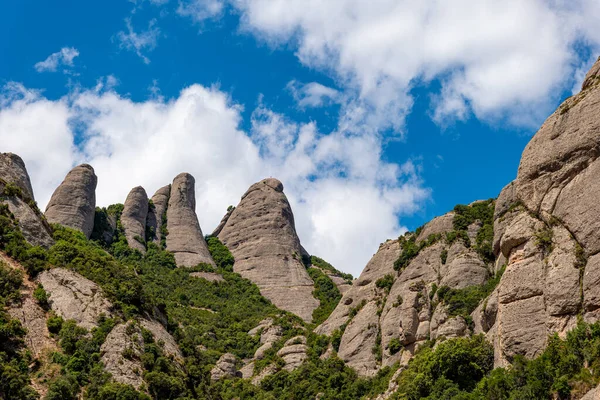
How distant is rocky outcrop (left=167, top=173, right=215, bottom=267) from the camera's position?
116 metres

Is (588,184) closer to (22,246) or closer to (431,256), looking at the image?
(431,256)

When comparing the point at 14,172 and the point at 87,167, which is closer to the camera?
the point at 14,172

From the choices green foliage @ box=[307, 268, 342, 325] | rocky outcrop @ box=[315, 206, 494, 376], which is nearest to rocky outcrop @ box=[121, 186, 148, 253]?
green foliage @ box=[307, 268, 342, 325]

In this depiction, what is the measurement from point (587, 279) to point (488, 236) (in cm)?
2529

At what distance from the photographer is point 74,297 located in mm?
55688

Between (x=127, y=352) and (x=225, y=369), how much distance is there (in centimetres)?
2631

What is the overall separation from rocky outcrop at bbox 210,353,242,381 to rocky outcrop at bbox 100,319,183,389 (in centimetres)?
1816

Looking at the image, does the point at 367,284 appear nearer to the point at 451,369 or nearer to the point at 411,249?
the point at 411,249

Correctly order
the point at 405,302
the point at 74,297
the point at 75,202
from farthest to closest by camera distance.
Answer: the point at 75,202, the point at 405,302, the point at 74,297

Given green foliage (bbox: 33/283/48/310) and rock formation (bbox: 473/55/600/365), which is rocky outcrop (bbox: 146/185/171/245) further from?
rock formation (bbox: 473/55/600/365)

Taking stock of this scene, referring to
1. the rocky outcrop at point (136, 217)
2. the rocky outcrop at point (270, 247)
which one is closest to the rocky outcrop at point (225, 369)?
the rocky outcrop at point (270, 247)

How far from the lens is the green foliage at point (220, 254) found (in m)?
117

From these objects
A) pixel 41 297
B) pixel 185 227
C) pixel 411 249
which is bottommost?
pixel 41 297

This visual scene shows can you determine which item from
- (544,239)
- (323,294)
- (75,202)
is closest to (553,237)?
(544,239)
